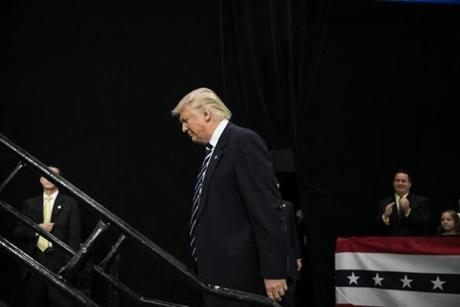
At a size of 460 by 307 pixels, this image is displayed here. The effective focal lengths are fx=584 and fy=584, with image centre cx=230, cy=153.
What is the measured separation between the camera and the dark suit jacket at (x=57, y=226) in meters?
5.05

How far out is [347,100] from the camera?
5.65m

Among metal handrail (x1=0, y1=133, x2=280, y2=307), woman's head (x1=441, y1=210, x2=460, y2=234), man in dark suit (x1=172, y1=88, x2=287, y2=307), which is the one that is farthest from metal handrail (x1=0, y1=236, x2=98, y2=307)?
woman's head (x1=441, y1=210, x2=460, y2=234)

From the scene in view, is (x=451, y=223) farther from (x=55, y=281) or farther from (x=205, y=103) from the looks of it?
(x=55, y=281)

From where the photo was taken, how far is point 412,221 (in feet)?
16.7

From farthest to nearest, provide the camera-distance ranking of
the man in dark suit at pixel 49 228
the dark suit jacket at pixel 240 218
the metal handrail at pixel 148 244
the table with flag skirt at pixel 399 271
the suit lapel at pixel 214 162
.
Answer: the man in dark suit at pixel 49 228
the table with flag skirt at pixel 399 271
the suit lapel at pixel 214 162
the dark suit jacket at pixel 240 218
the metal handrail at pixel 148 244

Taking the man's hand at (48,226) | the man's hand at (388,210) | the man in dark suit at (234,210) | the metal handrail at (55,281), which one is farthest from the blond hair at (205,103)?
the man's hand at (388,210)

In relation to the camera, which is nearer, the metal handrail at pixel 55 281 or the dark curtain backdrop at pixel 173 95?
the metal handrail at pixel 55 281

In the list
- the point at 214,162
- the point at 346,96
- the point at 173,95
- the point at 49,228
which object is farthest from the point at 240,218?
the point at 346,96

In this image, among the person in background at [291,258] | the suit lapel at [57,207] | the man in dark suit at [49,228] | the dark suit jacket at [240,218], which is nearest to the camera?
the dark suit jacket at [240,218]

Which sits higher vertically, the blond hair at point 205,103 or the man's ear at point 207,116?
the blond hair at point 205,103

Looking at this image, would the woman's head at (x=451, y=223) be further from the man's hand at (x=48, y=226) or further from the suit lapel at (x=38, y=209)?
the suit lapel at (x=38, y=209)

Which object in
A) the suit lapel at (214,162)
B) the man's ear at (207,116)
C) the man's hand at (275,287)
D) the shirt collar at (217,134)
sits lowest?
the man's hand at (275,287)

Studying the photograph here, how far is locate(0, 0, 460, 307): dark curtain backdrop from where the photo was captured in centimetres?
534

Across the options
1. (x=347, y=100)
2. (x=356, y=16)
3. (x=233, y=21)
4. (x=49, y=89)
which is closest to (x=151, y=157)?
(x=49, y=89)
